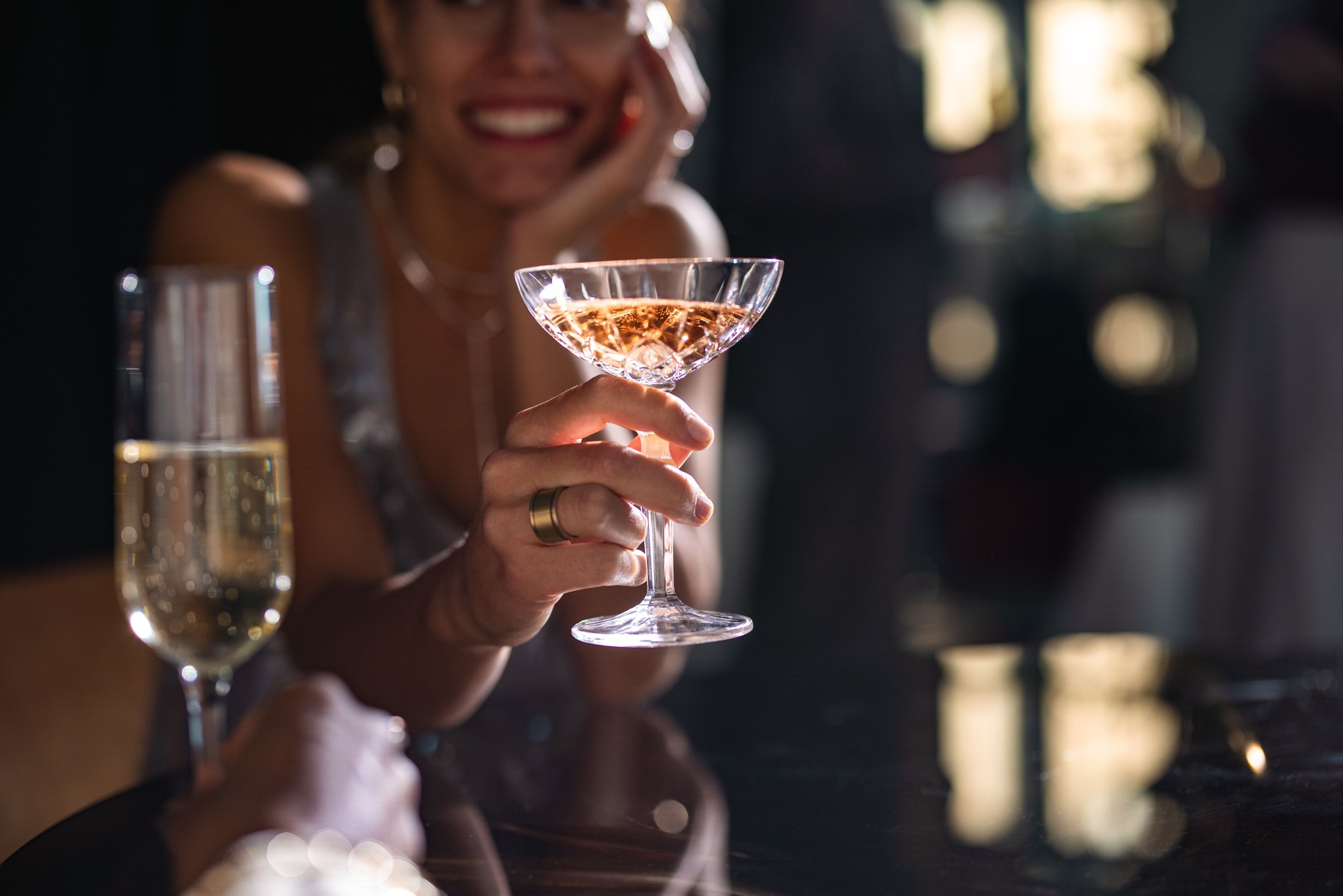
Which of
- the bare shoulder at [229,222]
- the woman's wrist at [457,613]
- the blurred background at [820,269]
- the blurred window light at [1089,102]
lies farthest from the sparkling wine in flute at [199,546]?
the blurred window light at [1089,102]

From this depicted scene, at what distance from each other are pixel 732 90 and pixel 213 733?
2.11 meters

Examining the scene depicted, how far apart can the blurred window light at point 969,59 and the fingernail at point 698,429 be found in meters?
6.00

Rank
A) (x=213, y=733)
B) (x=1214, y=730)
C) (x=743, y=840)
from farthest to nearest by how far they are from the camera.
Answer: (x=1214, y=730)
(x=213, y=733)
(x=743, y=840)

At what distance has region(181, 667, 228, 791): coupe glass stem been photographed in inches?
30.8

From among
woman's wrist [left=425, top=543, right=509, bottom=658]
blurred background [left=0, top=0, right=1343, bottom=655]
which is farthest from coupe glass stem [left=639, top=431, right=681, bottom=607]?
blurred background [left=0, top=0, right=1343, bottom=655]

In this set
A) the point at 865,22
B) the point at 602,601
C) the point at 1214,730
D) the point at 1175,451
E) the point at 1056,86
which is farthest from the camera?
the point at 1056,86

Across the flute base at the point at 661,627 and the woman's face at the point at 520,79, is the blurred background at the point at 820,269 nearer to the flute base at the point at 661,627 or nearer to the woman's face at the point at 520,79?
the woman's face at the point at 520,79

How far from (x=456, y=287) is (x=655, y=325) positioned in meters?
0.93

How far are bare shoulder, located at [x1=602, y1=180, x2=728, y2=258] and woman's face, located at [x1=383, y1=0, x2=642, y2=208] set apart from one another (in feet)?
0.30

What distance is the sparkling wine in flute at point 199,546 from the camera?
0.79 m

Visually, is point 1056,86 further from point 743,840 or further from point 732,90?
point 743,840

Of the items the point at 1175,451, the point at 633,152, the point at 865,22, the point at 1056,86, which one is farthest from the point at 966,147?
the point at 1056,86

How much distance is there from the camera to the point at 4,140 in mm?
2613

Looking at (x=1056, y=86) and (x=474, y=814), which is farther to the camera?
(x=1056, y=86)
